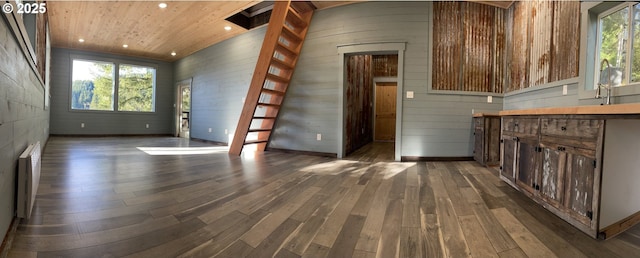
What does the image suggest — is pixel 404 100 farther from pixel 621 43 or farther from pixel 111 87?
pixel 111 87

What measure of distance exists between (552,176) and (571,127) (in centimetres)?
41

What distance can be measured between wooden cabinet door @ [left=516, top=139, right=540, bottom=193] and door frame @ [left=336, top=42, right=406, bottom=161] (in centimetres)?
201

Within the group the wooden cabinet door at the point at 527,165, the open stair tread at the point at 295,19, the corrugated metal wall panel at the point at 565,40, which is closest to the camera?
the wooden cabinet door at the point at 527,165

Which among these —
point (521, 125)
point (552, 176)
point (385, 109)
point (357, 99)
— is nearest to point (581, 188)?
point (552, 176)

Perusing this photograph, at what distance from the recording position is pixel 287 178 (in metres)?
2.90

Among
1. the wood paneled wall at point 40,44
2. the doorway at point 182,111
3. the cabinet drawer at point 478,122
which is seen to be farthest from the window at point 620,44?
the doorway at point 182,111

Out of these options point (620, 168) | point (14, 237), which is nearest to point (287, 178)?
point (14, 237)

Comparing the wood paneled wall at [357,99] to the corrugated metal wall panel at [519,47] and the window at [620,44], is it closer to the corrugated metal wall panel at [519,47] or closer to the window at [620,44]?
the corrugated metal wall panel at [519,47]

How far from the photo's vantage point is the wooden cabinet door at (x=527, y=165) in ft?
7.20

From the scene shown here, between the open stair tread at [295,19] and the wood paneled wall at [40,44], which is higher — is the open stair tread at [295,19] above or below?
above

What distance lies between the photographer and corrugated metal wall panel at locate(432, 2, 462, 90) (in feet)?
14.3

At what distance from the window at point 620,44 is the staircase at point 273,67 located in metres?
4.04

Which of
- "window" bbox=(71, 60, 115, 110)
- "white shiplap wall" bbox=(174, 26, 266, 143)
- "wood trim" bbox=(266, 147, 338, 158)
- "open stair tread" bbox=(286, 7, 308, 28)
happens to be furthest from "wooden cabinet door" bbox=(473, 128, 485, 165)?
"window" bbox=(71, 60, 115, 110)

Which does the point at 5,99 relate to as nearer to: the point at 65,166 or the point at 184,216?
the point at 184,216
